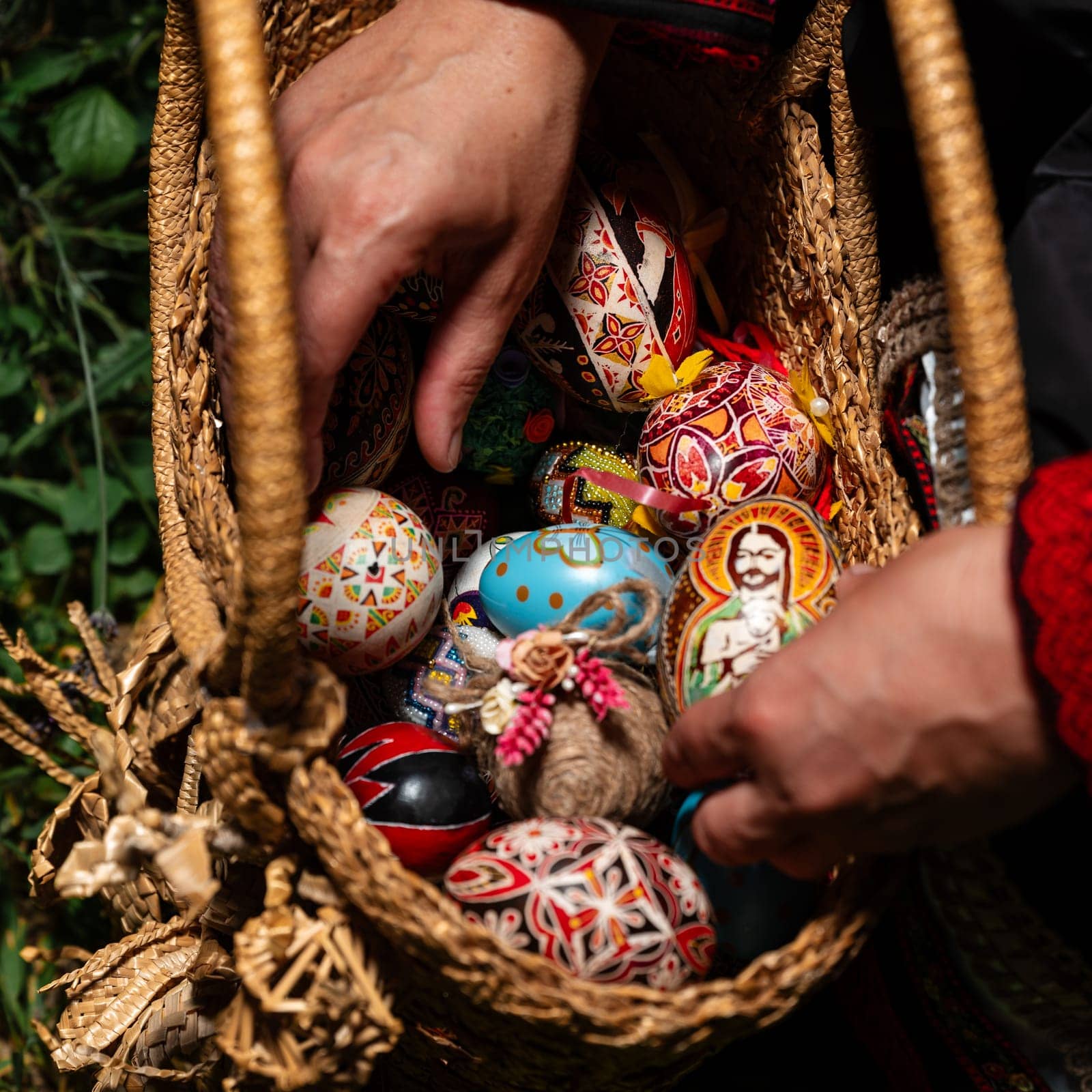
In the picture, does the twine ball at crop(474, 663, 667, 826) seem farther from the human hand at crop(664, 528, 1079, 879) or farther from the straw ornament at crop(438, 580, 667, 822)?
the human hand at crop(664, 528, 1079, 879)

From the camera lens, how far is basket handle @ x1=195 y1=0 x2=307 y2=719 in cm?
60

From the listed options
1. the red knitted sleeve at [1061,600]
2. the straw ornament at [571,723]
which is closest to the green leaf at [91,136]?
the straw ornament at [571,723]

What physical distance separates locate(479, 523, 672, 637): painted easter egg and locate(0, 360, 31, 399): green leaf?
1.10 meters

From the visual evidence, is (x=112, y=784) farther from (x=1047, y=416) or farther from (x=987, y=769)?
(x=1047, y=416)

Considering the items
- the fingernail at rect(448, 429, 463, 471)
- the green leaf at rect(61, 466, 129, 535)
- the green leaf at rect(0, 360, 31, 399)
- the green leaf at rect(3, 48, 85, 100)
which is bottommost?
the green leaf at rect(61, 466, 129, 535)

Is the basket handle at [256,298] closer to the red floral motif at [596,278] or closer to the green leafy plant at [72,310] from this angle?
the red floral motif at [596,278]

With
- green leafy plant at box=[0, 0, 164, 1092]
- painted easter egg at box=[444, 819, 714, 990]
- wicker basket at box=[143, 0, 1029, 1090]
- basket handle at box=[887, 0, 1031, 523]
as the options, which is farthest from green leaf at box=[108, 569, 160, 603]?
basket handle at box=[887, 0, 1031, 523]

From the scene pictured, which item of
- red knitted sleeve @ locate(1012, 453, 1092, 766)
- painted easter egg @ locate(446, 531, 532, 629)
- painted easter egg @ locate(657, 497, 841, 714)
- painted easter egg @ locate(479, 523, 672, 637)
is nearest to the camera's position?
red knitted sleeve @ locate(1012, 453, 1092, 766)

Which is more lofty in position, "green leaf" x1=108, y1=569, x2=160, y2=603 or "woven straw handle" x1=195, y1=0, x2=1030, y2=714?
"woven straw handle" x1=195, y1=0, x2=1030, y2=714

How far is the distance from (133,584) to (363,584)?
870 mm

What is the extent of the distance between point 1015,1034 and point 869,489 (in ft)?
1.69

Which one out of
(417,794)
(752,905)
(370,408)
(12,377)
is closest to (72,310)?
(12,377)

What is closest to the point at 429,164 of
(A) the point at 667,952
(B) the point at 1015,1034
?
(A) the point at 667,952

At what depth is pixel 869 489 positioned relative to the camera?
99cm
